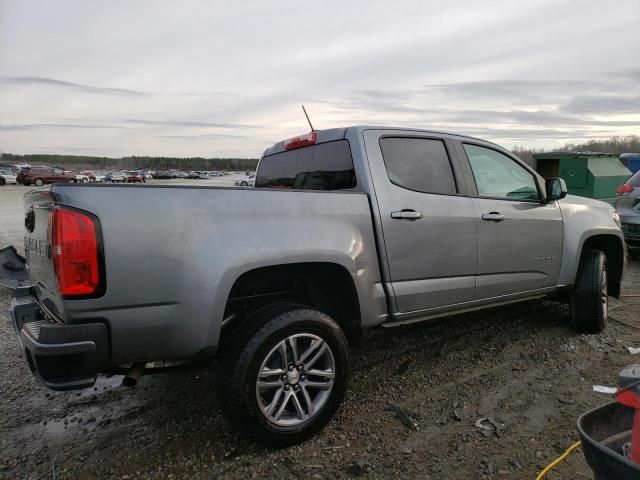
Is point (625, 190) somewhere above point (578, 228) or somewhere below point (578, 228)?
below

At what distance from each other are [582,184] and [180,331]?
36.6 ft

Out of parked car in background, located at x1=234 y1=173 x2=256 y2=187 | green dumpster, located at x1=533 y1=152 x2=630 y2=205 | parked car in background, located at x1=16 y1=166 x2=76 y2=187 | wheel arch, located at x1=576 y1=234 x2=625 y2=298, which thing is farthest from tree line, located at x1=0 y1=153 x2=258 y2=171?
wheel arch, located at x1=576 y1=234 x2=625 y2=298

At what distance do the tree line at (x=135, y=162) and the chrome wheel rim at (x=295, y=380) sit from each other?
13502 centimetres

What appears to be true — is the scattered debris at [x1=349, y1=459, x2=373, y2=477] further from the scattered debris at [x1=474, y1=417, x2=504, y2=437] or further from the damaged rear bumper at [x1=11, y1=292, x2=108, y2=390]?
the damaged rear bumper at [x1=11, y1=292, x2=108, y2=390]

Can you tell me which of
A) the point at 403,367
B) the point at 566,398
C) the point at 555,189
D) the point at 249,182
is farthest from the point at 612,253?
the point at 249,182

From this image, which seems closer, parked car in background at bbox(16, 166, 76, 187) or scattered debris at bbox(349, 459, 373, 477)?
scattered debris at bbox(349, 459, 373, 477)

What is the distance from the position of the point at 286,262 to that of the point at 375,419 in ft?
3.99

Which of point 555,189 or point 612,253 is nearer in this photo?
point 555,189

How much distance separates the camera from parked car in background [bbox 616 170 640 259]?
7.57 m

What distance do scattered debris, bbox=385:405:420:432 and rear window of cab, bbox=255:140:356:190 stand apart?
1540 millimetres

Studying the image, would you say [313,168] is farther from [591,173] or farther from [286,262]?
[591,173]

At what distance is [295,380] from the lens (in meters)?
2.71

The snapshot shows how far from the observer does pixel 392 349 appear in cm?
421

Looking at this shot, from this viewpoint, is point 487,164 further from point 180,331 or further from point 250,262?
point 180,331
